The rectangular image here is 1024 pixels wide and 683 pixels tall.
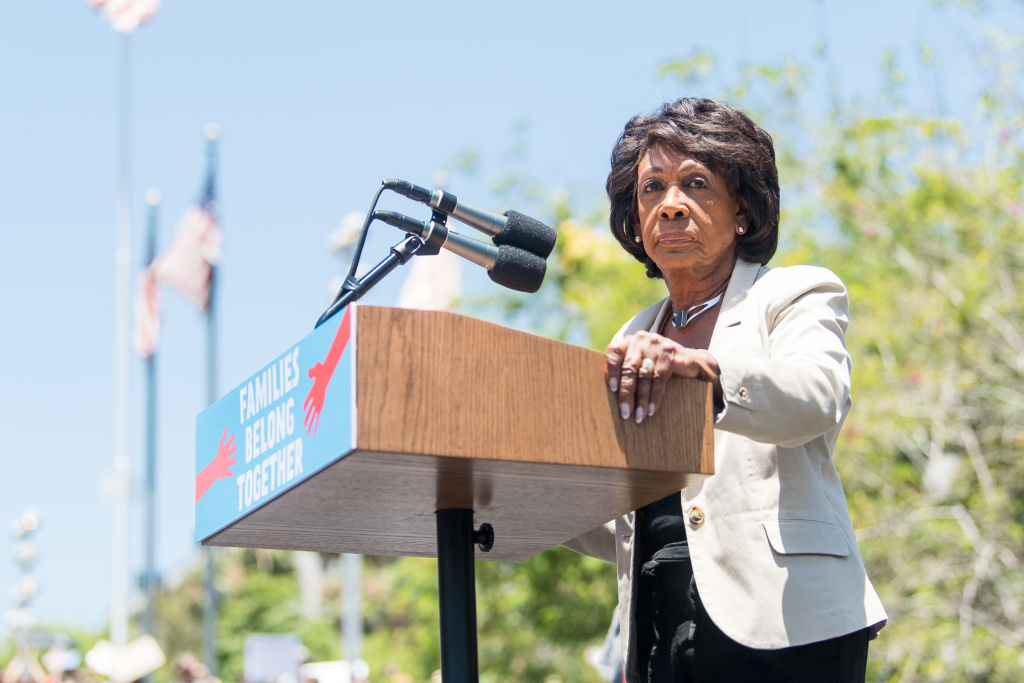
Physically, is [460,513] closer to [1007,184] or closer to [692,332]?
[692,332]

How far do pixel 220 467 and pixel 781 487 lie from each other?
1.06m

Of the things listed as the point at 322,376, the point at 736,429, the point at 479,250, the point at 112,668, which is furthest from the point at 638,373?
the point at 112,668

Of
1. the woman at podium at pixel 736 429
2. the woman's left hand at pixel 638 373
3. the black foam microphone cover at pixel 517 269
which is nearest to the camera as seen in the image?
the woman's left hand at pixel 638 373

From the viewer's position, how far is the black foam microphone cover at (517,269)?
249 cm

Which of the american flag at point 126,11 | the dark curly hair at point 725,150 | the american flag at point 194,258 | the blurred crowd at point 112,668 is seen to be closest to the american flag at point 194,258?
the american flag at point 194,258

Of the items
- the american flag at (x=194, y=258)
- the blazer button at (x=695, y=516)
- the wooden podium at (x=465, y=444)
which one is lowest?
the blazer button at (x=695, y=516)

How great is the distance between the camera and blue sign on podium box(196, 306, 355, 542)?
5.95 feet

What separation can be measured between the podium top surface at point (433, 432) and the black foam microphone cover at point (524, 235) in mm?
561

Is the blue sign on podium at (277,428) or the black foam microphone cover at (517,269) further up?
the black foam microphone cover at (517,269)

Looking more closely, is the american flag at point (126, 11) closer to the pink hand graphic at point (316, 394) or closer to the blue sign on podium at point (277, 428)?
the blue sign on podium at point (277, 428)

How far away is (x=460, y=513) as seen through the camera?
232 cm

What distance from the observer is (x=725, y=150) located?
261 cm

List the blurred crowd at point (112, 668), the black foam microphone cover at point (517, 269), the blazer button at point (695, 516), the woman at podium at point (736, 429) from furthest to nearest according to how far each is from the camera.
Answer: the blurred crowd at point (112, 668)
the black foam microphone cover at point (517, 269)
the blazer button at point (695, 516)
the woman at podium at point (736, 429)

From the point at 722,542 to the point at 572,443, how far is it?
0.55 m
